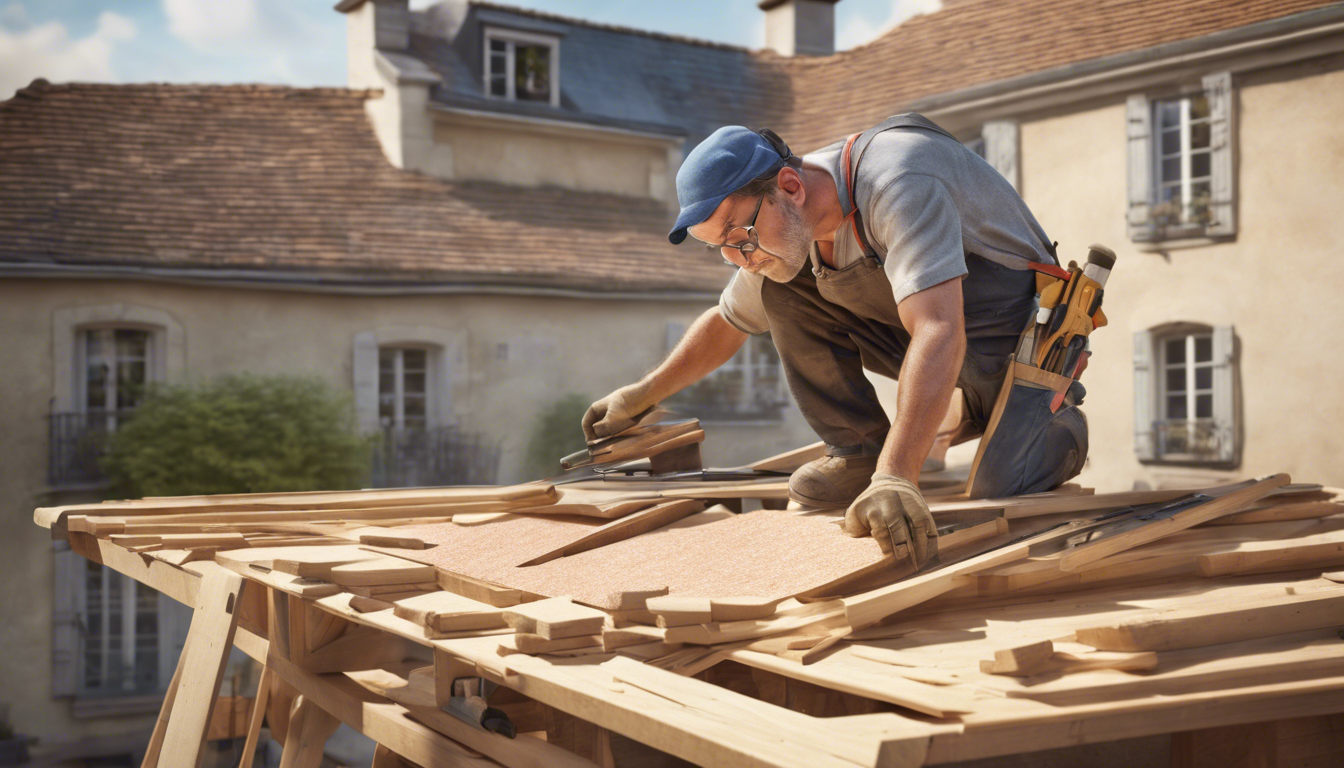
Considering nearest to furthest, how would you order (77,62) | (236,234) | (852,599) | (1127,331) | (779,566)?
(852,599) → (779,566) → (1127,331) → (236,234) → (77,62)

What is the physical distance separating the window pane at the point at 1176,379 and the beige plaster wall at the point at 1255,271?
410 millimetres

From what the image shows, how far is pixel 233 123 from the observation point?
13.8 m

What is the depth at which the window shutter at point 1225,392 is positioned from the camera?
10227mm

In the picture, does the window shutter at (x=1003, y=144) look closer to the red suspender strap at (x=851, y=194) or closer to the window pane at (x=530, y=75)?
the window pane at (x=530, y=75)

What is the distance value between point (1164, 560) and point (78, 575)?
1192 cm

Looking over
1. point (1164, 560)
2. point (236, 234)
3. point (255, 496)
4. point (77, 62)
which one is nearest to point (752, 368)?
point (236, 234)

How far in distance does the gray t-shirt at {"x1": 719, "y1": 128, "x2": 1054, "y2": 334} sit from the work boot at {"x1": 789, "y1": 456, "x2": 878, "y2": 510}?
525 mm

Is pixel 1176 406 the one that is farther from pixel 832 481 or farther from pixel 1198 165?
pixel 832 481

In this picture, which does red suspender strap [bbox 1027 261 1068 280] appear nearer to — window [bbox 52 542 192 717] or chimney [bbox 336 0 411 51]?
window [bbox 52 542 192 717]

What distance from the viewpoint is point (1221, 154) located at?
10.4 m

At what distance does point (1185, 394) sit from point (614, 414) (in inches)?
346

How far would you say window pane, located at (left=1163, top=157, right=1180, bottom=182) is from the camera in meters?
10.8

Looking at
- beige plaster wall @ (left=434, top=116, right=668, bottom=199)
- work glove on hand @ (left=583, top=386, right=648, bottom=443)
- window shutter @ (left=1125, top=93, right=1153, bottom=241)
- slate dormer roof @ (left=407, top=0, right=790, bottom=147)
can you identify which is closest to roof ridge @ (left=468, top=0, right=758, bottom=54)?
slate dormer roof @ (left=407, top=0, right=790, bottom=147)

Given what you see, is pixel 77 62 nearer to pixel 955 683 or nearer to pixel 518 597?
pixel 518 597
